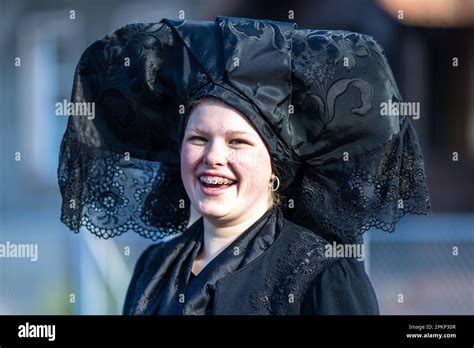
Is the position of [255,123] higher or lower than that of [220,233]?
higher

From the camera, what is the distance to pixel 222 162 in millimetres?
1636

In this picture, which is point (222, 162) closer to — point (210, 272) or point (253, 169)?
point (253, 169)

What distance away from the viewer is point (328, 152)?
5.66 ft

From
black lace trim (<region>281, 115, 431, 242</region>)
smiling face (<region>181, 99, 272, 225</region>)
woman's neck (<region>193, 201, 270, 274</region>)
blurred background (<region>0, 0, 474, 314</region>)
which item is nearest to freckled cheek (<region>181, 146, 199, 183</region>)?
smiling face (<region>181, 99, 272, 225</region>)

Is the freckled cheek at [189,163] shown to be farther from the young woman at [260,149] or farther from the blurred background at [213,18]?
the blurred background at [213,18]

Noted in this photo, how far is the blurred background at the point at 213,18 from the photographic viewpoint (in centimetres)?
232

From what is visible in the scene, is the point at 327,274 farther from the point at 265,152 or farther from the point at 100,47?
the point at 100,47

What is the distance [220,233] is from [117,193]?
0.96 ft

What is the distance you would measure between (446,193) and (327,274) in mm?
1091

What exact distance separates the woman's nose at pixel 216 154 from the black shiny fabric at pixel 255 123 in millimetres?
79

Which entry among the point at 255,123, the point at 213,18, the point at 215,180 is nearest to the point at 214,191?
the point at 215,180

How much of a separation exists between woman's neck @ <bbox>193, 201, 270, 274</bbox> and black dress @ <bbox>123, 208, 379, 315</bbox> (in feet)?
0.04

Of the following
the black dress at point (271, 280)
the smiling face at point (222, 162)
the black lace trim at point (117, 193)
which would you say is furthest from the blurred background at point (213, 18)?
the smiling face at point (222, 162)

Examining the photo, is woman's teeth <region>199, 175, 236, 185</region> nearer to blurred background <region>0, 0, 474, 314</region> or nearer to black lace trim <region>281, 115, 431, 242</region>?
black lace trim <region>281, 115, 431, 242</region>
